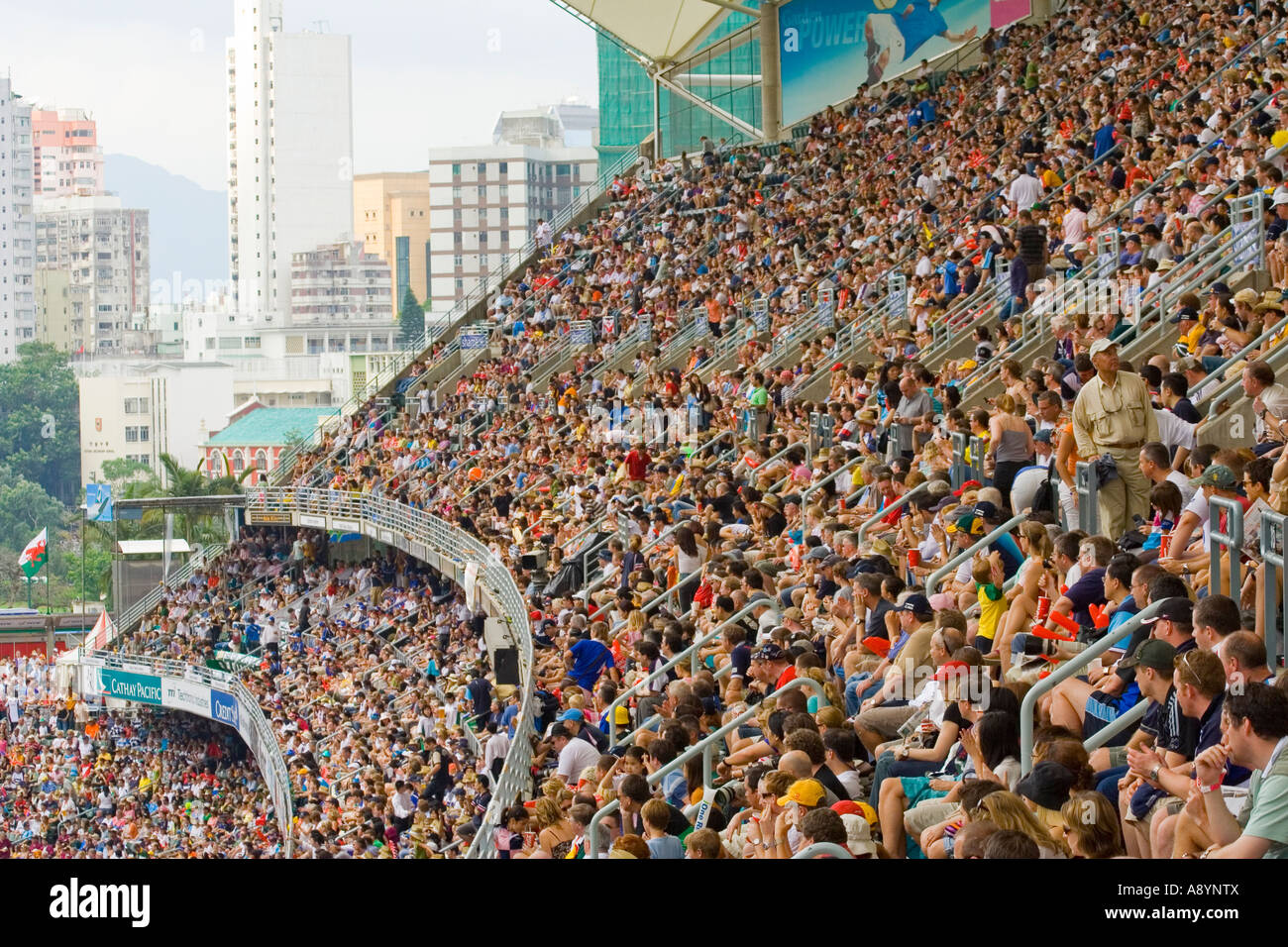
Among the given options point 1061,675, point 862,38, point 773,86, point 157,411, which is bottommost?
point 1061,675

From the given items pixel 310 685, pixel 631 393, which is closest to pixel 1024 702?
pixel 631 393

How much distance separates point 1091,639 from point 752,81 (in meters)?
26.4

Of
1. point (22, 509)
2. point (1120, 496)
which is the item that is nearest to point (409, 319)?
point (22, 509)

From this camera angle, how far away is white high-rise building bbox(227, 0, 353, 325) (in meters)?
88.9

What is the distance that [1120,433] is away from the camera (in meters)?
7.69

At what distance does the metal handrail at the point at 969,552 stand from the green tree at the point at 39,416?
159 feet

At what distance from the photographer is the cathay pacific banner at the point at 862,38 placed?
26516 mm

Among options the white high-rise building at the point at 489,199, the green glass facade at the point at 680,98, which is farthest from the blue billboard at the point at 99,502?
the white high-rise building at the point at 489,199

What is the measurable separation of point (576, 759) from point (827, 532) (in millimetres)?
2034

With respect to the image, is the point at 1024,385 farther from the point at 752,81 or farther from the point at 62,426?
the point at 62,426

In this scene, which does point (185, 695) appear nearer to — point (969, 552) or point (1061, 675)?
point (969, 552)

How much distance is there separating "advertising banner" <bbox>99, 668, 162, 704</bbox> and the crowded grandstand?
51 cm

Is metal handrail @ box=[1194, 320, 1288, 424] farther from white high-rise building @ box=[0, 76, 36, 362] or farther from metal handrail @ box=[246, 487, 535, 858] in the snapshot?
white high-rise building @ box=[0, 76, 36, 362]

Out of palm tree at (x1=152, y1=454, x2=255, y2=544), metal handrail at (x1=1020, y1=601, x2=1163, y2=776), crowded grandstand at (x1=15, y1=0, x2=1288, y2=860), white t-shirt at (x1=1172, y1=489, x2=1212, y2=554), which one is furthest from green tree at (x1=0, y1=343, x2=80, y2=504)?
metal handrail at (x1=1020, y1=601, x2=1163, y2=776)
